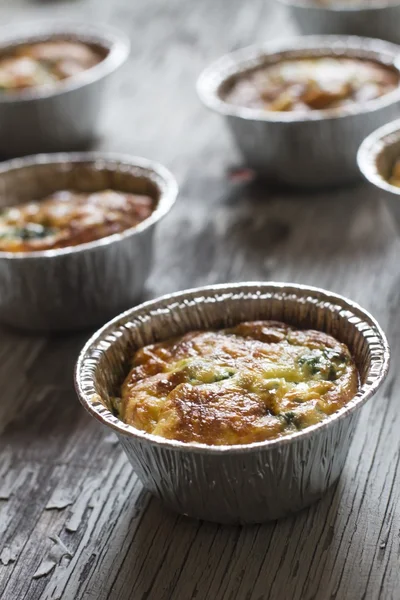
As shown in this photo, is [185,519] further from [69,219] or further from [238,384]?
[69,219]

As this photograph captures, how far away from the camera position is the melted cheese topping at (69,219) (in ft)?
9.72

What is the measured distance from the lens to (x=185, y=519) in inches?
87.5

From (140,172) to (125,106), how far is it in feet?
4.96

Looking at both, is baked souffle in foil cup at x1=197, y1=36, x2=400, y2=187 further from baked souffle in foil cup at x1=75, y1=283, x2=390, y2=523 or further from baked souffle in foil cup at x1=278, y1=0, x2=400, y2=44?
baked souffle in foil cup at x1=75, y1=283, x2=390, y2=523

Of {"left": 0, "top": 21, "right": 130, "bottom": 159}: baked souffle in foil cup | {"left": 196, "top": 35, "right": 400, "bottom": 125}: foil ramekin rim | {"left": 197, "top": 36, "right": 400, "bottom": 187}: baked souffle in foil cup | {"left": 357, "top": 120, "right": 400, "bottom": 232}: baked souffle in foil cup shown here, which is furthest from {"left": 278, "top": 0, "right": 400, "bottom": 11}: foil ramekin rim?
{"left": 357, "top": 120, "right": 400, "bottom": 232}: baked souffle in foil cup

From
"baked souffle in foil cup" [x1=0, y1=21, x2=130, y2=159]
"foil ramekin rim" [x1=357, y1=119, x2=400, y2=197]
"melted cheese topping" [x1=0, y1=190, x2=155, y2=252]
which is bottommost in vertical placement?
"baked souffle in foil cup" [x1=0, y1=21, x2=130, y2=159]

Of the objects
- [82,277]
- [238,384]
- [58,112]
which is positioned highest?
[238,384]

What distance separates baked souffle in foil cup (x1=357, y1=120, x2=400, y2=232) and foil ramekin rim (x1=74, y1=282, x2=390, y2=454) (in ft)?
2.21

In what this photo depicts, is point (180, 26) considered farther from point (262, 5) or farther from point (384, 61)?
point (384, 61)

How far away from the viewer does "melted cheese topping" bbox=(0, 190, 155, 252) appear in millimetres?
2963

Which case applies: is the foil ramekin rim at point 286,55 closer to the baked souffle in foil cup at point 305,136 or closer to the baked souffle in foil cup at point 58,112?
the baked souffle in foil cup at point 305,136

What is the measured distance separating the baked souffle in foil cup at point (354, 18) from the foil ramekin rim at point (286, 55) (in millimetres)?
137

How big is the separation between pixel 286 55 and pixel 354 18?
2.02 feet

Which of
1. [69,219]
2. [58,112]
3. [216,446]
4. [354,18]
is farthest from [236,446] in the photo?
[354,18]
